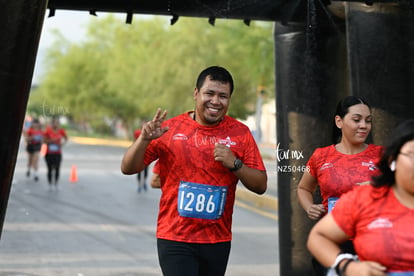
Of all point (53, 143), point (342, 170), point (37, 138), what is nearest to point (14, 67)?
point (342, 170)

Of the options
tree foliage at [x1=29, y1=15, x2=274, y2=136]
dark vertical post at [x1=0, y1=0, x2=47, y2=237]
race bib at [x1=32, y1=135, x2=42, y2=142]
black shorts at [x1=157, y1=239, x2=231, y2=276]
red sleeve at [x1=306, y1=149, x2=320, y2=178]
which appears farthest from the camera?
tree foliage at [x1=29, y1=15, x2=274, y2=136]

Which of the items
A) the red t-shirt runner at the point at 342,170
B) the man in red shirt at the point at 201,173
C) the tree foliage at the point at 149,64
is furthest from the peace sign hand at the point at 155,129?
the tree foliage at the point at 149,64

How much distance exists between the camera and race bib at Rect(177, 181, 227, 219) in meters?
4.59

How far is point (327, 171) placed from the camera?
5.14 meters

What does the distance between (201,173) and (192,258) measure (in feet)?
1.76

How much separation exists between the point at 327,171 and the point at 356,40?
194cm

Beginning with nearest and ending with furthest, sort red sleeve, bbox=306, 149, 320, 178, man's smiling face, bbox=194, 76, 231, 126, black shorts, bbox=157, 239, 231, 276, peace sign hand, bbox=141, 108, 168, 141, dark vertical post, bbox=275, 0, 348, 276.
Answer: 1. peace sign hand, bbox=141, 108, 168, 141
2. black shorts, bbox=157, 239, 231, 276
3. man's smiling face, bbox=194, 76, 231, 126
4. red sleeve, bbox=306, 149, 320, 178
5. dark vertical post, bbox=275, 0, 348, 276

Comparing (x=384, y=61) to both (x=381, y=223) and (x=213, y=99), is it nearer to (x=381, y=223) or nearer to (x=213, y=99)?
(x=213, y=99)

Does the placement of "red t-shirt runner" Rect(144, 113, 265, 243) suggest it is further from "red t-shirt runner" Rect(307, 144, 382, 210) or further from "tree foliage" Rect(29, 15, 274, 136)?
"tree foliage" Rect(29, 15, 274, 136)

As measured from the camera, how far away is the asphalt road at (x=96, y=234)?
874cm

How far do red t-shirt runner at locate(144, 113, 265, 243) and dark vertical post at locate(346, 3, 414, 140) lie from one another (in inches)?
86.1

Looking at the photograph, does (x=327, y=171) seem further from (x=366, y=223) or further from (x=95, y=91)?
(x=95, y=91)

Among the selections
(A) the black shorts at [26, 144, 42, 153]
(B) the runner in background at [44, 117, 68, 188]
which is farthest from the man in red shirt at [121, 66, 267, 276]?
(A) the black shorts at [26, 144, 42, 153]

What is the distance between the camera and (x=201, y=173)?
467 centimetres
